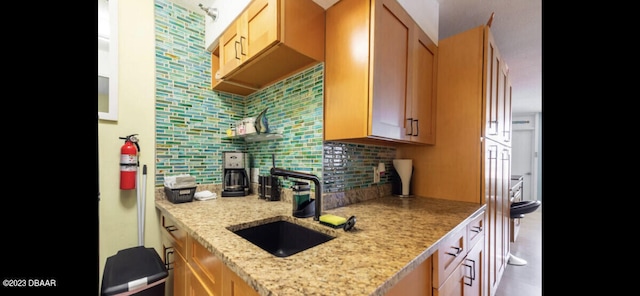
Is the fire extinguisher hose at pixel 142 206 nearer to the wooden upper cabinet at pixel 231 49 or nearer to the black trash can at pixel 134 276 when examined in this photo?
the black trash can at pixel 134 276

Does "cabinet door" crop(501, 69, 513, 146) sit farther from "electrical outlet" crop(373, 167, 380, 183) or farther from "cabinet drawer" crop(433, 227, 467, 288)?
"cabinet drawer" crop(433, 227, 467, 288)

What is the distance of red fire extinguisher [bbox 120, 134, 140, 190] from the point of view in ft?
4.51

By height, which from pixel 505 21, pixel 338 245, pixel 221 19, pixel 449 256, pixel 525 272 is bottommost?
pixel 525 272

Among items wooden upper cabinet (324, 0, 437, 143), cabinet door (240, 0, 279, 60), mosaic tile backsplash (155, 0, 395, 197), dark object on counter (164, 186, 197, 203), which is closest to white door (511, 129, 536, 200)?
mosaic tile backsplash (155, 0, 395, 197)

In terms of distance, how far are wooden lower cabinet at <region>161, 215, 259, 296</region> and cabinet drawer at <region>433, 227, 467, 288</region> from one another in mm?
638

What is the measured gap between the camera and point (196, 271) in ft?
3.14

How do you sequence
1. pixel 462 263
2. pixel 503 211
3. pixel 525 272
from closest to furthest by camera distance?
pixel 462 263
pixel 503 211
pixel 525 272

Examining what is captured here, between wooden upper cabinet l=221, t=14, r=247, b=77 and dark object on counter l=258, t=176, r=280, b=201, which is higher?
wooden upper cabinet l=221, t=14, r=247, b=77

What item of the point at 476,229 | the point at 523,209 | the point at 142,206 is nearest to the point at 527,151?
the point at 523,209

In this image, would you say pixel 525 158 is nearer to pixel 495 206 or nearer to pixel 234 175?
pixel 495 206

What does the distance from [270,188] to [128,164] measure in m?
0.84

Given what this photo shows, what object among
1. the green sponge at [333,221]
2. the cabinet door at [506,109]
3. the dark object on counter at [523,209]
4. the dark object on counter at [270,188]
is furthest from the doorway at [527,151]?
the green sponge at [333,221]

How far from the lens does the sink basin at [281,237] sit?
1.02m

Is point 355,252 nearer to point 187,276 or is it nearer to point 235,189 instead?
point 187,276
